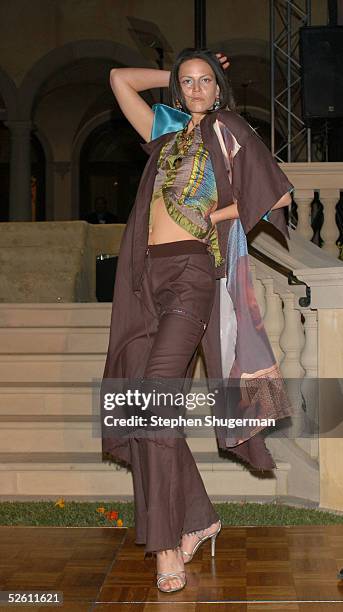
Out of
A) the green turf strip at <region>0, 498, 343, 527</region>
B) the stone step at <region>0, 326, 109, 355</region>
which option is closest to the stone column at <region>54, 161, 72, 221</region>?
the stone step at <region>0, 326, 109, 355</region>

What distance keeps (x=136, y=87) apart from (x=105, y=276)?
515 cm

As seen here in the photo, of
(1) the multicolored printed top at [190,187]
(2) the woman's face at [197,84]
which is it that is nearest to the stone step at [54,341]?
(1) the multicolored printed top at [190,187]

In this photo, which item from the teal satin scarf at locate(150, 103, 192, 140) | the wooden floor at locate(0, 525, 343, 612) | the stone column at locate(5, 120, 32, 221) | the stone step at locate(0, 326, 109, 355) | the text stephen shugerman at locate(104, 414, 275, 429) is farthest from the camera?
the stone column at locate(5, 120, 32, 221)

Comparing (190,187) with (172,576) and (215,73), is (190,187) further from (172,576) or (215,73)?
(172,576)

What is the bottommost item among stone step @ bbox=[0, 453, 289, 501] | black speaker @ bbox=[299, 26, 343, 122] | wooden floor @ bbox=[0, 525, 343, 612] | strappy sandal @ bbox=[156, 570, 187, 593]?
stone step @ bbox=[0, 453, 289, 501]

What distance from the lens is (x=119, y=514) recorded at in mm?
4492

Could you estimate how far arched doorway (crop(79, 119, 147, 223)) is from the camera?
68.2 feet

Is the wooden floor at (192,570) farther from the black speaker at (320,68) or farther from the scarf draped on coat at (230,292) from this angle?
the black speaker at (320,68)

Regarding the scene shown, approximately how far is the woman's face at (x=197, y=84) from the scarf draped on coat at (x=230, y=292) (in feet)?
0.19

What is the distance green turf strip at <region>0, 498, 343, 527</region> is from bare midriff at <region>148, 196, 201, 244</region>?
160cm

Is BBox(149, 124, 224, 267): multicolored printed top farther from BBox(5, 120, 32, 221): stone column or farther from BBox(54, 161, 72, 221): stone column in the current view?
BBox(54, 161, 72, 221): stone column

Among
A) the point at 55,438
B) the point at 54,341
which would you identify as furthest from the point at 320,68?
the point at 55,438

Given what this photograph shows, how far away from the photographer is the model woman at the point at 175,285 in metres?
3.14

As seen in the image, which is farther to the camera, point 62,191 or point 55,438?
point 62,191
